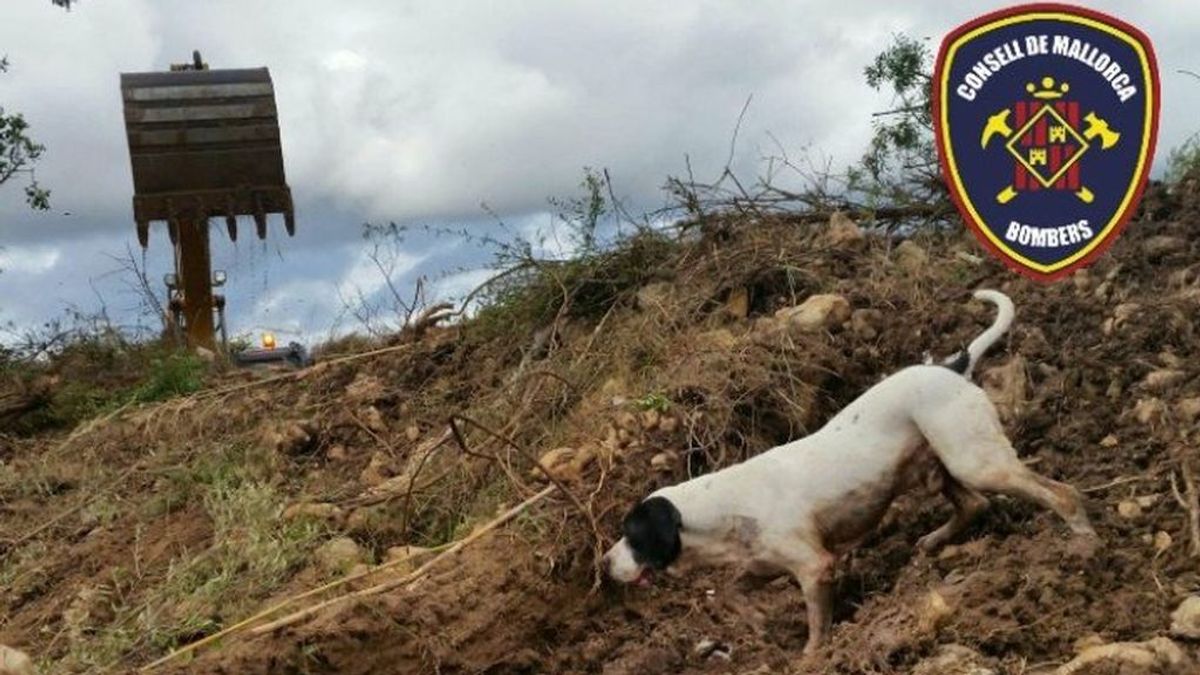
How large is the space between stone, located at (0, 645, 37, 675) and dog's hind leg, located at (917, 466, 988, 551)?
10.5 ft

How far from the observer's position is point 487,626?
5.43m

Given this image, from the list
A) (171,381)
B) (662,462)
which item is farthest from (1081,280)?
(171,381)

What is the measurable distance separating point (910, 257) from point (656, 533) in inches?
124

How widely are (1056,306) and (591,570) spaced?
7.91ft

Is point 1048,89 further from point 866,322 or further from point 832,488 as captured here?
point 832,488

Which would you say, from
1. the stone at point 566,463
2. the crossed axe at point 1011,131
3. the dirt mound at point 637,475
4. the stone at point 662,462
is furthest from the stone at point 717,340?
the crossed axe at point 1011,131

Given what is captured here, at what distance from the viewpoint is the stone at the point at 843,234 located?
25.0ft

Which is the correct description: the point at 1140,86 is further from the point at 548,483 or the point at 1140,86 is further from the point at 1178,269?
the point at 548,483

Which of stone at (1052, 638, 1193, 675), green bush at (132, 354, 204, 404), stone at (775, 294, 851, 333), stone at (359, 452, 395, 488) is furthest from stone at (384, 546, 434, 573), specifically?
green bush at (132, 354, 204, 404)

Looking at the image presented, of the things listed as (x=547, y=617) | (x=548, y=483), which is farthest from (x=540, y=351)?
(x=547, y=617)

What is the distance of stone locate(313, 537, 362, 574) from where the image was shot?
6.04m

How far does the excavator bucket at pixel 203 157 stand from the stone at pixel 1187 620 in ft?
28.7

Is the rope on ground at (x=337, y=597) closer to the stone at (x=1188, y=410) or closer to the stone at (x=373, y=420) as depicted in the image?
the stone at (x=373, y=420)

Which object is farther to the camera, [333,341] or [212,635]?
[333,341]
